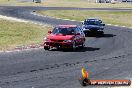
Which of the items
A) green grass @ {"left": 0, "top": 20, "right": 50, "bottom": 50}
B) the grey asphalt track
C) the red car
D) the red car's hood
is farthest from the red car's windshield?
green grass @ {"left": 0, "top": 20, "right": 50, "bottom": 50}

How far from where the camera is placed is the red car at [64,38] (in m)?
28.8

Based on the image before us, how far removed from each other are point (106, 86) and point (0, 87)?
11.2ft

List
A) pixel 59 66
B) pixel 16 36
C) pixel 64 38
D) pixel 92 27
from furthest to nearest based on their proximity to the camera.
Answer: pixel 92 27, pixel 16 36, pixel 64 38, pixel 59 66

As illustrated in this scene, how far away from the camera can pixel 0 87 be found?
15.4 metres

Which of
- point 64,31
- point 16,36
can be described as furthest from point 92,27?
point 64,31

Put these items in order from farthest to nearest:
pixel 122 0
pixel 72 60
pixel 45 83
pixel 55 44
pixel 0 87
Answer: pixel 122 0 → pixel 55 44 → pixel 72 60 → pixel 45 83 → pixel 0 87

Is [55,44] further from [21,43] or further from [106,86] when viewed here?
[106,86]

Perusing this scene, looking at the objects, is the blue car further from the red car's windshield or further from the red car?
the red car's windshield

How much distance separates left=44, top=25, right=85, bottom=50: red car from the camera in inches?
1134

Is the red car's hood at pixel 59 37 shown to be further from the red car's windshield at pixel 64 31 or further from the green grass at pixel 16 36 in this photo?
the green grass at pixel 16 36

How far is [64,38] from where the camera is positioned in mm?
29234

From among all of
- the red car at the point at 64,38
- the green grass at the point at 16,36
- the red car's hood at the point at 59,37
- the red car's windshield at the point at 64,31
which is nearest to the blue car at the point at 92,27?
the green grass at the point at 16,36

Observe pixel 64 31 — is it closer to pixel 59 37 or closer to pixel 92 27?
pixel 59 37

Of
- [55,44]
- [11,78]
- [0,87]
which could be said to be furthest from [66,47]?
[0,87]
